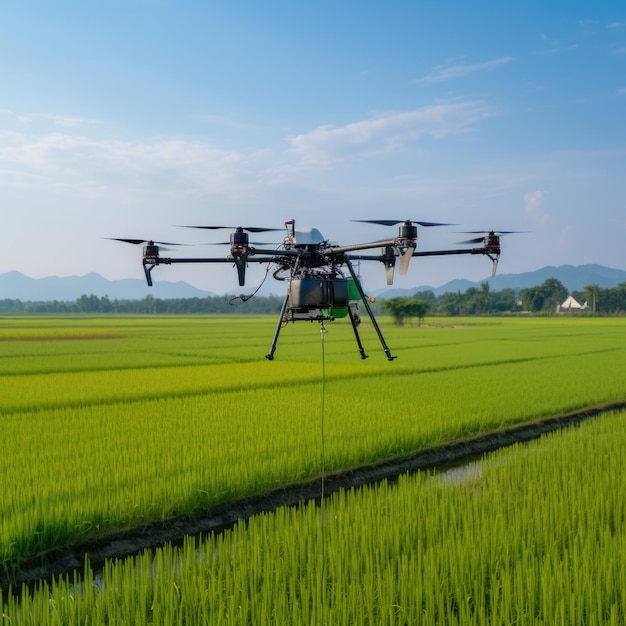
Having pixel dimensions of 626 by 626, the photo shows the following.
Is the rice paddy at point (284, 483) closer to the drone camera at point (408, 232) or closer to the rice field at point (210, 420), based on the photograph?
the rice field at point (210, 420)

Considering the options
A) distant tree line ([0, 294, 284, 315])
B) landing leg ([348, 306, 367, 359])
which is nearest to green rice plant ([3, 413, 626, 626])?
landing leg ([348, 306, 367, 359])

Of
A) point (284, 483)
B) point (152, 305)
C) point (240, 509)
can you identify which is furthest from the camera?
point (152, 305)

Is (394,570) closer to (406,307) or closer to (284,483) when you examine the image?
(284,483)

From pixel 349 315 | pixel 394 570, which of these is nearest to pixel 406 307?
pixel 349 315

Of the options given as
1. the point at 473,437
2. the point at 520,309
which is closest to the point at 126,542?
the point at 473,437

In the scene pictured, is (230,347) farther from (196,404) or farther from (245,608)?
(245,608)

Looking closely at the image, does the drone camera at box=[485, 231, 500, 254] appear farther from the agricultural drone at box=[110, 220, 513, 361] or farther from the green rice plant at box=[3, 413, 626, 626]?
the green rice plant at box=[3, 413, 626, 626]
